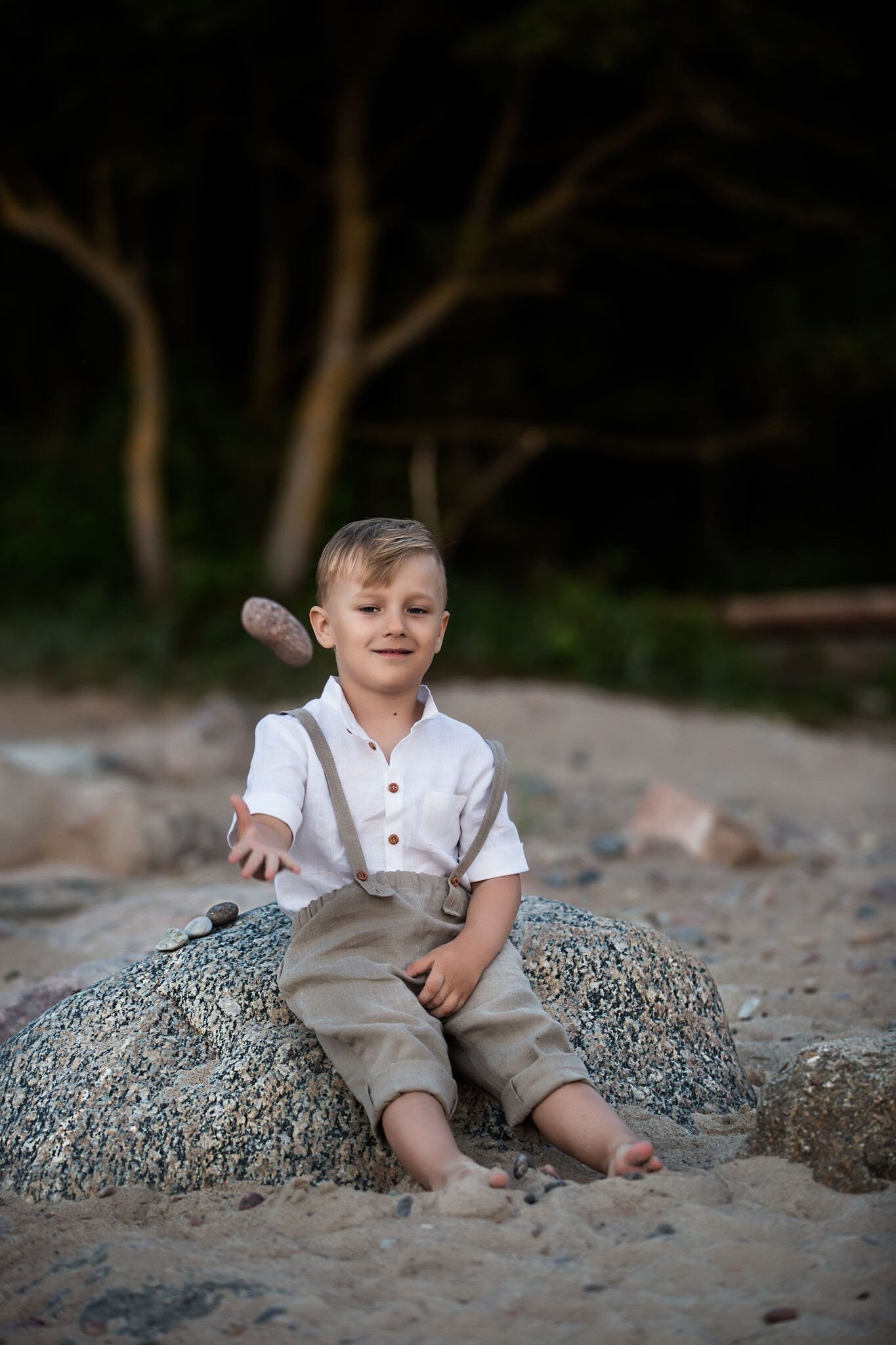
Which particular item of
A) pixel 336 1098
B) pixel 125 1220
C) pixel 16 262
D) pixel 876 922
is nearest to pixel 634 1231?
pixel 336 1098

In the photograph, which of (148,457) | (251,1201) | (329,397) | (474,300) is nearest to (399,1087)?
(251,1201)

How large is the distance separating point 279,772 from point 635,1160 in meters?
0.89

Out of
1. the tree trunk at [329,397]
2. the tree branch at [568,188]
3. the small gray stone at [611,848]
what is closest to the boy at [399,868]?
the small gray stone at [611,848]

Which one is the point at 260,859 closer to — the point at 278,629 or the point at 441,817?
the point at 441,817

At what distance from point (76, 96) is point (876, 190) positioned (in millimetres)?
6186

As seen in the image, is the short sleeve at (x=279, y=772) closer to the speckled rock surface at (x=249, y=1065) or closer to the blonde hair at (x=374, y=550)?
the blonde hair at (x=374, y=550)

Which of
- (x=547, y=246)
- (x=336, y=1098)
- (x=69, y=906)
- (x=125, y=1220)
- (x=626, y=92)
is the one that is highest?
(x=626, y=92)

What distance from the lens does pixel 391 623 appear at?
92.6 inches

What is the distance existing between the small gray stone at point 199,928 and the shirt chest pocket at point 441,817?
643 mm

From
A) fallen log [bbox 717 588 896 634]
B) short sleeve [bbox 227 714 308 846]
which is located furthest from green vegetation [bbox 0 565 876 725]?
short sleeve [bbox 227 714 308 846]

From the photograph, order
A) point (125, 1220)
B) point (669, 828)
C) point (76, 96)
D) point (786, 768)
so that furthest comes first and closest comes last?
point (76, 96)
point (786, 768)
point (669, 828)
point (125, 1220)

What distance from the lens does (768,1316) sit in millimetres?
1693

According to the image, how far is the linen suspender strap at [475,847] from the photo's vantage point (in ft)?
7.93

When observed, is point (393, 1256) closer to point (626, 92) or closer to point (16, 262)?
point (626, 92)
